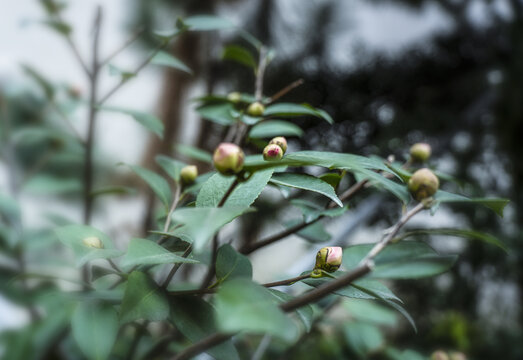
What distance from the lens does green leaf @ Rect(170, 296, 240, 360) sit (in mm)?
203

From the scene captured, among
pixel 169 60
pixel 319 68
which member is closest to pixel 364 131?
pixel 319 68

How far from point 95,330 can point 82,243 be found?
0.27 feet

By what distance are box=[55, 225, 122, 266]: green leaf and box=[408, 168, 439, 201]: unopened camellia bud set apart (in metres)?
0.15

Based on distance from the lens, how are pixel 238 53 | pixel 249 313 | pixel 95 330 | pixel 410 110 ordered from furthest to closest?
pixel 410 110
pixel 238 53
pixel 95 330
pixel 249 313

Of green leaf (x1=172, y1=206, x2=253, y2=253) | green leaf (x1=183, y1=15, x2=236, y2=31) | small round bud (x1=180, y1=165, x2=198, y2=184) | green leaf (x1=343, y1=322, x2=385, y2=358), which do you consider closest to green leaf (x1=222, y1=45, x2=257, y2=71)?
green leaf (x1=183, y1=15, x2=236, y2=31)

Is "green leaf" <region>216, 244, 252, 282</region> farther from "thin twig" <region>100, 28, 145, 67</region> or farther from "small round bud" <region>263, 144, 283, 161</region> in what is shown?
"thin twig" <region>100, 28, 145, 67</region>

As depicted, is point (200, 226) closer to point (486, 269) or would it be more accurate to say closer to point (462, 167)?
point (462, 167)

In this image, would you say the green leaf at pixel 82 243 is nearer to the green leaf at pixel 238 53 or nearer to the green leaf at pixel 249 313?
the green leaf at pixel 249 313

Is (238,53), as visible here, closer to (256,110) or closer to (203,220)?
(256,110)

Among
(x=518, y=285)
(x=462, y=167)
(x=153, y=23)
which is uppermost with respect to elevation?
(x=153, y=23)

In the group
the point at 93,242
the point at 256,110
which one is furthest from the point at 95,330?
the point at 256,110

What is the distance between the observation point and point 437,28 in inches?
39.4

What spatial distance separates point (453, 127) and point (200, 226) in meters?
0.78

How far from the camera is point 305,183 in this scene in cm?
21
